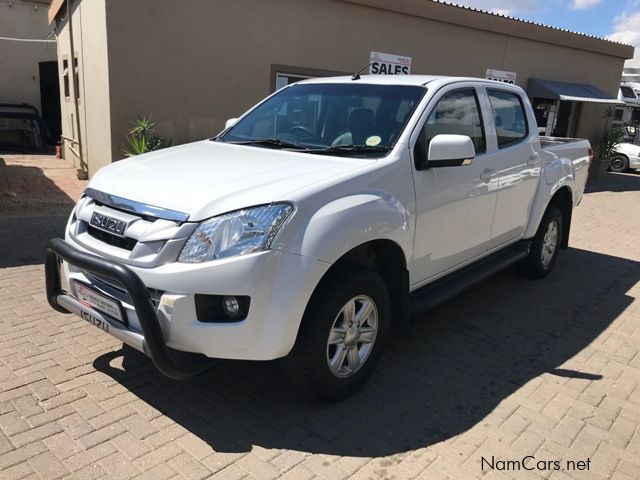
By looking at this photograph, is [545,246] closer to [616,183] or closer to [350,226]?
[350,226]

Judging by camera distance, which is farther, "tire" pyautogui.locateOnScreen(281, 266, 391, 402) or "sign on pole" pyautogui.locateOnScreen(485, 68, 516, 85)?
"sign on pole" pyautogui.locateOnScreen(485, 68, 516, 85)

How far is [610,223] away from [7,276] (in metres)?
9.25

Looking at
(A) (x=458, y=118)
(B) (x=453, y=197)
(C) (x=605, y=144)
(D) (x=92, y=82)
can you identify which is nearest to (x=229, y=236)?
(B) (x=453, y=197)

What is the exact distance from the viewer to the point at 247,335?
2713mm

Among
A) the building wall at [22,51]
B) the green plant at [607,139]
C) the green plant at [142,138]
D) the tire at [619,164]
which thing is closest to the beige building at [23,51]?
the building wall at [22,51]

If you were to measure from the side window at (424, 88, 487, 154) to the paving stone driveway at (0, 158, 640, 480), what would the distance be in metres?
1.59

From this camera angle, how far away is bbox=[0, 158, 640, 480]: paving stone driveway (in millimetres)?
2783

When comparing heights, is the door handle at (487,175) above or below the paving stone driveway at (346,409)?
above

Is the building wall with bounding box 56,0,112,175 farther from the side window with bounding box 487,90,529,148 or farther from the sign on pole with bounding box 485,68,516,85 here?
the sign on pole with bounding box 485,68,516,85

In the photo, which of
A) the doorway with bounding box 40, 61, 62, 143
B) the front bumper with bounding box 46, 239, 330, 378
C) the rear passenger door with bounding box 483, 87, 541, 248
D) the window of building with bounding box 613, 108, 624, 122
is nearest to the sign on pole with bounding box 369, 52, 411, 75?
the rear passenger door with bounding box 483, 87, 541, 248

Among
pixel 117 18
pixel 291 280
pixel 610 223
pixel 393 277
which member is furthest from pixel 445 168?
pixel 610 223

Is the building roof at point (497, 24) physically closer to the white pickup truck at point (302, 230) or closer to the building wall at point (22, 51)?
the white pickup truck at point (302, 230)

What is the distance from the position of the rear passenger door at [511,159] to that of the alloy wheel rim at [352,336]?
1815 millimetres

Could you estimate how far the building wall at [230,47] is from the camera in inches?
311
